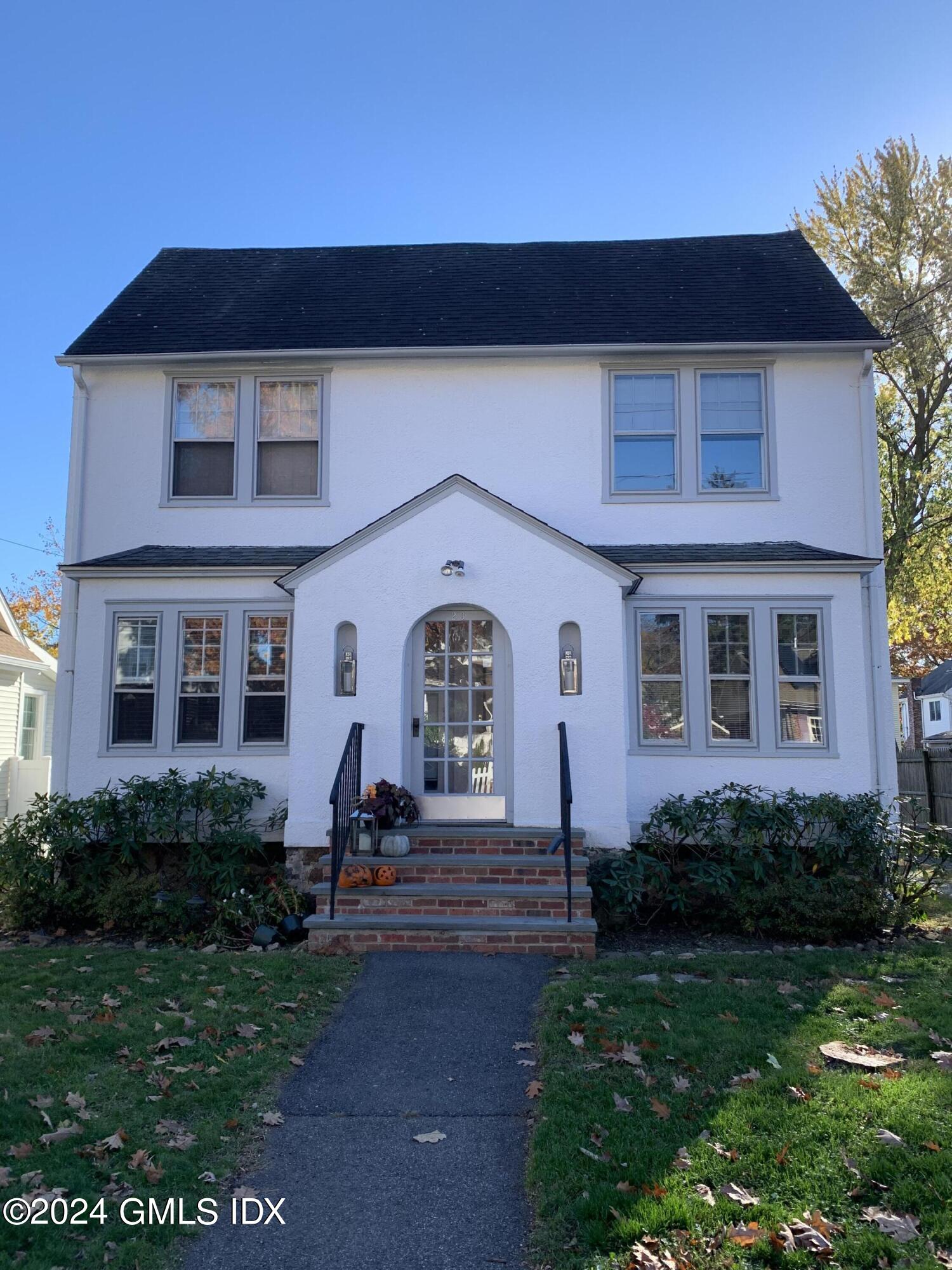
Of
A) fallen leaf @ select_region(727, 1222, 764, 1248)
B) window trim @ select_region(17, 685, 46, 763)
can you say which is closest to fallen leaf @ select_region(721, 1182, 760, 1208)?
fallen leaf @ select_region(727, 1222, 764, 1248)

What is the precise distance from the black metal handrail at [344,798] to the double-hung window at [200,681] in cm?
205

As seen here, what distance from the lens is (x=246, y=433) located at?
36.8 ft

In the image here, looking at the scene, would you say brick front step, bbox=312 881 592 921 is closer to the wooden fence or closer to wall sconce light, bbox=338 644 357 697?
wall sconce light, bbox=338 644 357 697

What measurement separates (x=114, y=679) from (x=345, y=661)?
302 centimetres

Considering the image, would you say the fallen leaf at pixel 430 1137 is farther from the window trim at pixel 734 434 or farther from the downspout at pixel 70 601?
the window trim at pixel 734 434

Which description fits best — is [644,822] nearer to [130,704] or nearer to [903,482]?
[130,704]

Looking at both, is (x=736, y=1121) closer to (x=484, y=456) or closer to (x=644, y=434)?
(x=484, y=456)

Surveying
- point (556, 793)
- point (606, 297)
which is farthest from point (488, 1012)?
point (606, 297)

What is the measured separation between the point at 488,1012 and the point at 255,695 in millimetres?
5308

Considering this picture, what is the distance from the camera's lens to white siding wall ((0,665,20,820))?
17.6 metres

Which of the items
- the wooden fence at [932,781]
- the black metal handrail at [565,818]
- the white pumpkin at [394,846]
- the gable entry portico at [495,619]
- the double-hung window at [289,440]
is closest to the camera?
the black metal handrail at [565,818]

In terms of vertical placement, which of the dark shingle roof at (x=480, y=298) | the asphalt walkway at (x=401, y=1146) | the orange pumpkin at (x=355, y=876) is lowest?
the asphalt walkway at (x=401, y=1146)

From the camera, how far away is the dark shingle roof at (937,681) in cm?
3581

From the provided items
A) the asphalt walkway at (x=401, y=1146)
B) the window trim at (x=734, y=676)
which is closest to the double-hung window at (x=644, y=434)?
the window trim at (x=734, y=676)
